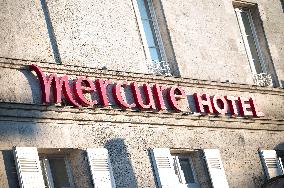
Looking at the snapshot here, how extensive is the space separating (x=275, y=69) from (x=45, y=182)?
703cm

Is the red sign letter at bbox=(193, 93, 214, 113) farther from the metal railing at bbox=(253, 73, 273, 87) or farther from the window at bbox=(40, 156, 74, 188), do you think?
the window at bbox=(40, 156, 74, 188)

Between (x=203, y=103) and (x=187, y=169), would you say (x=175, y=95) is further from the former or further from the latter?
(x=187, y=169)

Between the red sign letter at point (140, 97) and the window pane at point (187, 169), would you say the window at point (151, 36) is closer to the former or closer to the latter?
the red sign letter at point (140, 97)

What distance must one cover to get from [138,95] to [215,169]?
2058 mm

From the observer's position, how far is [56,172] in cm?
992

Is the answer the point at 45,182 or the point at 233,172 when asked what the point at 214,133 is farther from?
the point at 45,182

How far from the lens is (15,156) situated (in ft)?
30.0

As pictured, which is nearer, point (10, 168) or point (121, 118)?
point (10, 168)

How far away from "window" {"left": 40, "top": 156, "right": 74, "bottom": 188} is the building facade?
0.02 m

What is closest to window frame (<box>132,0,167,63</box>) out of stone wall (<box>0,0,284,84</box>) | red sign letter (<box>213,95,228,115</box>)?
stone wall (<box>0,0,284,84</box>)

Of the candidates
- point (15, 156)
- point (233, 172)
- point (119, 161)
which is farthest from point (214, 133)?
point (15, 156)

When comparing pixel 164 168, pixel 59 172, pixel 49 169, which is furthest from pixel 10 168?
pixel 164 168

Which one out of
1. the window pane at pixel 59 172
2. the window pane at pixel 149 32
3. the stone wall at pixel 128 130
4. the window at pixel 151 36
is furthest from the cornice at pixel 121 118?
the window pane at pixel 149 32

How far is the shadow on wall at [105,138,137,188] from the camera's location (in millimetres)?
10273
